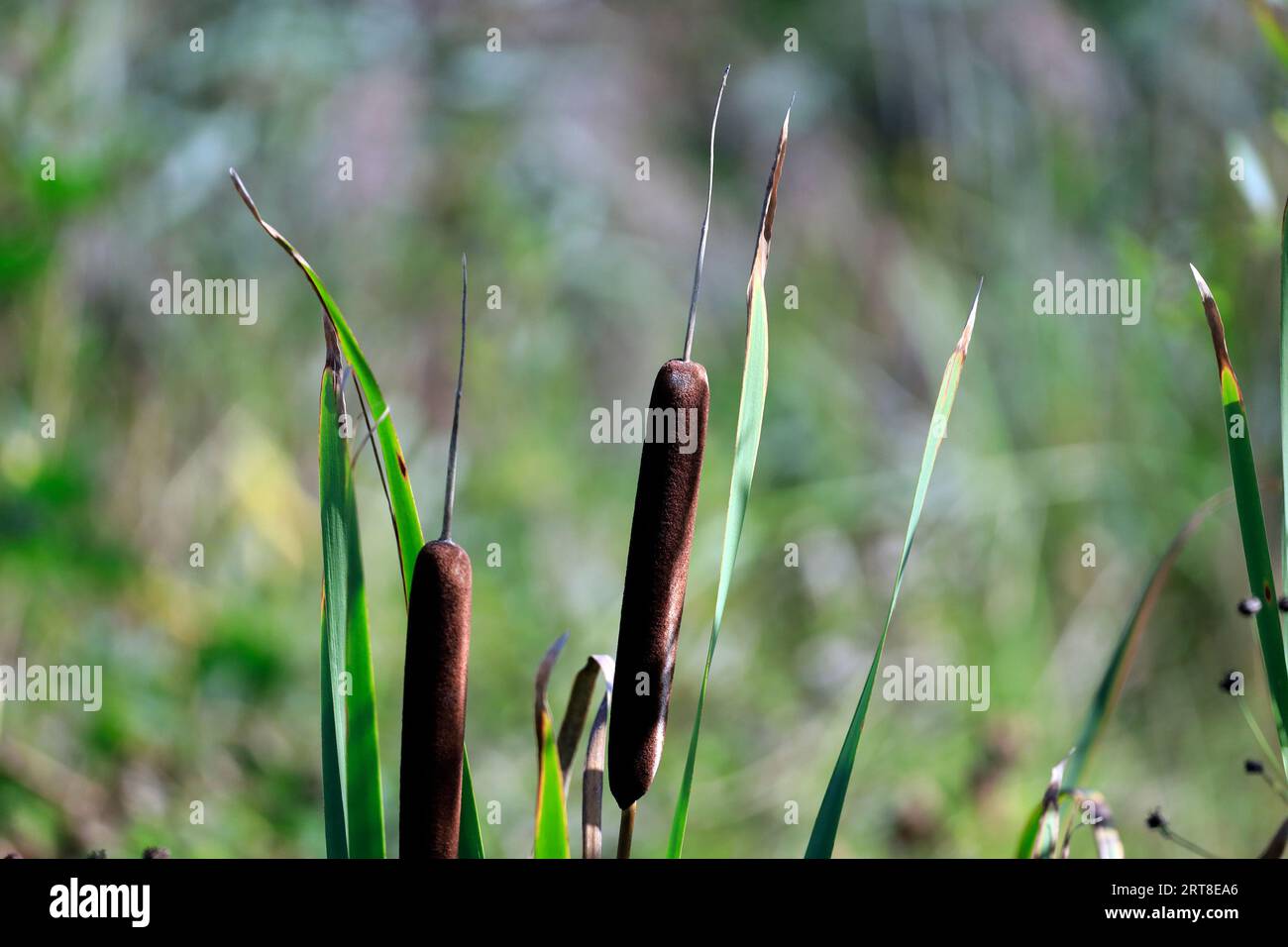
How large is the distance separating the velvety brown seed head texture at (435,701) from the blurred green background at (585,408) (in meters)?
1.24

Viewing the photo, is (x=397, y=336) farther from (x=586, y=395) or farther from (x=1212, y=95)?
(x=1212, y=95)

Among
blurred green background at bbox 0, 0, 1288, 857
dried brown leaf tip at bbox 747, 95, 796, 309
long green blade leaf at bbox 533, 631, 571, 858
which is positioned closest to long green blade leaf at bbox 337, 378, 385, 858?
long green blade leaf at bbox 533, 631, 571, 858

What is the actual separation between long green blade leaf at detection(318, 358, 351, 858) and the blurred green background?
1.20 m

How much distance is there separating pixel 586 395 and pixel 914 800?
5.73 ft

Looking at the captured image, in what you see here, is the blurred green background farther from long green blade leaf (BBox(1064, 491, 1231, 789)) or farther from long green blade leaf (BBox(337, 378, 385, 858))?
long green blade leaf (BBox(337, 378, 385, 858))

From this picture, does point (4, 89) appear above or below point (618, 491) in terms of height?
above

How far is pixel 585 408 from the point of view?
3336mm

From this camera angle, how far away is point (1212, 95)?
10.3 ft

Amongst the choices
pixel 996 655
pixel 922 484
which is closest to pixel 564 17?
pixel 996 655

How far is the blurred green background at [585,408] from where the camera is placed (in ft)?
7.07

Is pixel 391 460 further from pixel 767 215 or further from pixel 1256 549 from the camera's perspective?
pixel 1256 549

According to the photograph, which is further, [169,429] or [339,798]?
[169,429]

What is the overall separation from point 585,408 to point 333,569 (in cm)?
258

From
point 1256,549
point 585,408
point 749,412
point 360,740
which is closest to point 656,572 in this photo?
point 749,412
